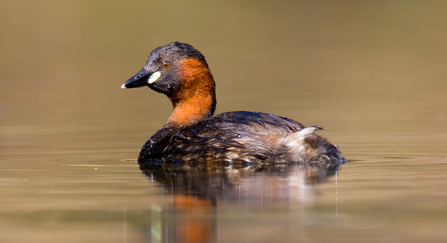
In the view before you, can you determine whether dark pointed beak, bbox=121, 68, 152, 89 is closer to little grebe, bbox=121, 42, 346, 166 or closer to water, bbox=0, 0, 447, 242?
little grebe, bbox=121, 42, 346, 166

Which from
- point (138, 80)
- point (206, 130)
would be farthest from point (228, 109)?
point (206, 130)

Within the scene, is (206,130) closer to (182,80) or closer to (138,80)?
(182,80)

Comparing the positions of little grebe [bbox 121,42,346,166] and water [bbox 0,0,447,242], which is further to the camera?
little grebe [bbox 121,42,346,166]

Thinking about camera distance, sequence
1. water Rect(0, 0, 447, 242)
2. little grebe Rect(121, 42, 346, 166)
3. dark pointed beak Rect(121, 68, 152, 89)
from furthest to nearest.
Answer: dark pointed beak Rect(121, 68, 152, 89) → little grebe Rect(121, 42, 346, 166) → water Rect(0, 0, 447, 242)

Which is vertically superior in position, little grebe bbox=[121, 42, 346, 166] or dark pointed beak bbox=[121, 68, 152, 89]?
dark pointed beak bbox=[121, 68, 152, 89]

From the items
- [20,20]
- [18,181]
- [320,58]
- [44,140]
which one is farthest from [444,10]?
[18,181]

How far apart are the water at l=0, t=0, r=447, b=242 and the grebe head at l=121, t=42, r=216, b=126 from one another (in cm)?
80

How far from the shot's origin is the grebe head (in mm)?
8992

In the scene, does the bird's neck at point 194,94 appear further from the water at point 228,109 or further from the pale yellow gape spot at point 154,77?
the water at point 228,109

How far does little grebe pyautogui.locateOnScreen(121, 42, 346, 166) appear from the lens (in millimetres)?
7723

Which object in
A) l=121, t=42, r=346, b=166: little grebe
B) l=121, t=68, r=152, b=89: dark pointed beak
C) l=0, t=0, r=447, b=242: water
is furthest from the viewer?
l=121, t=68, r=152, b=89: dark pointed beak

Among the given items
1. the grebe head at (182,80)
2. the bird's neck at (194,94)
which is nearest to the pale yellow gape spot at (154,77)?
the grebe head at (182,80)

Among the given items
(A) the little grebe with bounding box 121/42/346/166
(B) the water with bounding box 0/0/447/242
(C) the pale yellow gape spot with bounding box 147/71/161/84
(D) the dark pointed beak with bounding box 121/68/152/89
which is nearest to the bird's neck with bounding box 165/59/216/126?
(A) the little grebe with bounding box 121/42/346/166

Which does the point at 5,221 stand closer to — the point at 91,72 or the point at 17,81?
the point at 17,81
